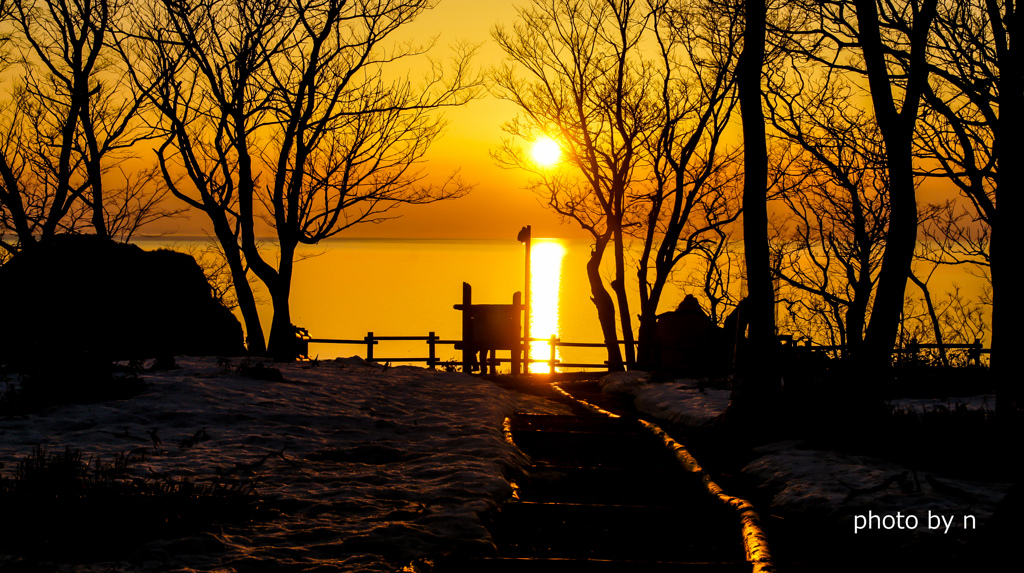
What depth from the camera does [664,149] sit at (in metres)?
23.9

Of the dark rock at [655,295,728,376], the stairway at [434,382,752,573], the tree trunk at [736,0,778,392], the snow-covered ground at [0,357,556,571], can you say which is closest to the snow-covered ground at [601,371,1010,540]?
the stairway at [434,382,752,573]

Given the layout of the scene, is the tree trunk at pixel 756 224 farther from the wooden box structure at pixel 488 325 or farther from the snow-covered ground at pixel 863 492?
the wooden box structure at pixel 488 325

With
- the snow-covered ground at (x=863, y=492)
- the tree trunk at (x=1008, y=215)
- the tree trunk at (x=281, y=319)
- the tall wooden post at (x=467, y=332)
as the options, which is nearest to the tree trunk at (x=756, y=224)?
the snow-covered ground at (x=863, y=492)

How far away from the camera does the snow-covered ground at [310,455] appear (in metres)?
4.76

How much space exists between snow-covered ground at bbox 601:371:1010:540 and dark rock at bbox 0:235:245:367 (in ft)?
39.0

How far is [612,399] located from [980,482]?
842 cm

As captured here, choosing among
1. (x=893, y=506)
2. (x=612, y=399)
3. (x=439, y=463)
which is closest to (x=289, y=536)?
(x=439, y=463)

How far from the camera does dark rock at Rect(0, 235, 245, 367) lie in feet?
50.6

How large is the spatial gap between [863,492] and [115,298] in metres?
17.1

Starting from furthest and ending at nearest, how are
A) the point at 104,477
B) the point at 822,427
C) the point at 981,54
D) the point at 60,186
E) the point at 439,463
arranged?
the point at 60,186 < the point at 981,54 < the point at 822,427 < the point at 439,463 < the point at 104,477

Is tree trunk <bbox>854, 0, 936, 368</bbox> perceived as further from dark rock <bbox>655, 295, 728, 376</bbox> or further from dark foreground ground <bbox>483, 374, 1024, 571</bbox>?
dark rock <bbox>655, 295, 728, 376</bbox>

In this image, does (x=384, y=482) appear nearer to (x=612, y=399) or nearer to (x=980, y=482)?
(x=980, y=482)

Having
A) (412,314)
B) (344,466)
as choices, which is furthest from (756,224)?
(412,314)

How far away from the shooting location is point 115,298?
680 inches
